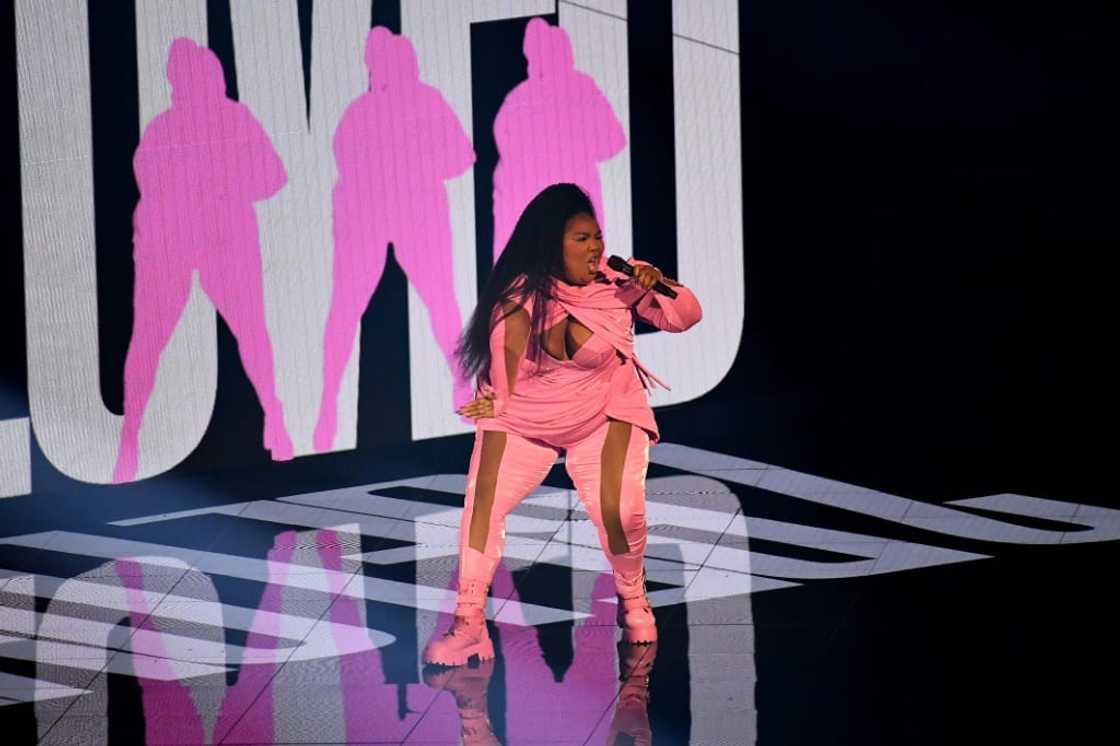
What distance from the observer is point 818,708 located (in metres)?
5.08

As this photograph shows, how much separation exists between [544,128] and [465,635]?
2.91 metres

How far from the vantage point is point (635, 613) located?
5.62m

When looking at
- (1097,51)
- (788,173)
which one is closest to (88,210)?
(788,173)

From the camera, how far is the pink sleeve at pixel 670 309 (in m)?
5.46

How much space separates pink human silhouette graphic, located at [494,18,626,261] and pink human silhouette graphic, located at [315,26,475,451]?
179 mm

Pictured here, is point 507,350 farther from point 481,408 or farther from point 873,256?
Result: point 873,256

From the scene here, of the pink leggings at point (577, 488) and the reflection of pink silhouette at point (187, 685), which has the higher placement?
the pink leggings at point (577, 488)

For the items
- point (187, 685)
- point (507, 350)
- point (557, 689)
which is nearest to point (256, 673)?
point (187, 685)

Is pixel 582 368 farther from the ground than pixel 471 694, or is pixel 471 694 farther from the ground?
pixel 582 368

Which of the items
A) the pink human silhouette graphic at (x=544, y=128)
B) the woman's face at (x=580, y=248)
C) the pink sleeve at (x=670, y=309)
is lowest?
the pink sleeve at (x=670, y=309)

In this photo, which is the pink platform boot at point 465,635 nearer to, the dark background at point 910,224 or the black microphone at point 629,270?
the black microphone at point 629,270

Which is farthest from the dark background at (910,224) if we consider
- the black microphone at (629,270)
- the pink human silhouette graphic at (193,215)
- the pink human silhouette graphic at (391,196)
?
the black microphone at (629,270)

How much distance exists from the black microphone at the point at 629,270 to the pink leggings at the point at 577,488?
408 millimetres

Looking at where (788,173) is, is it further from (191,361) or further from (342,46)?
(191,361)
